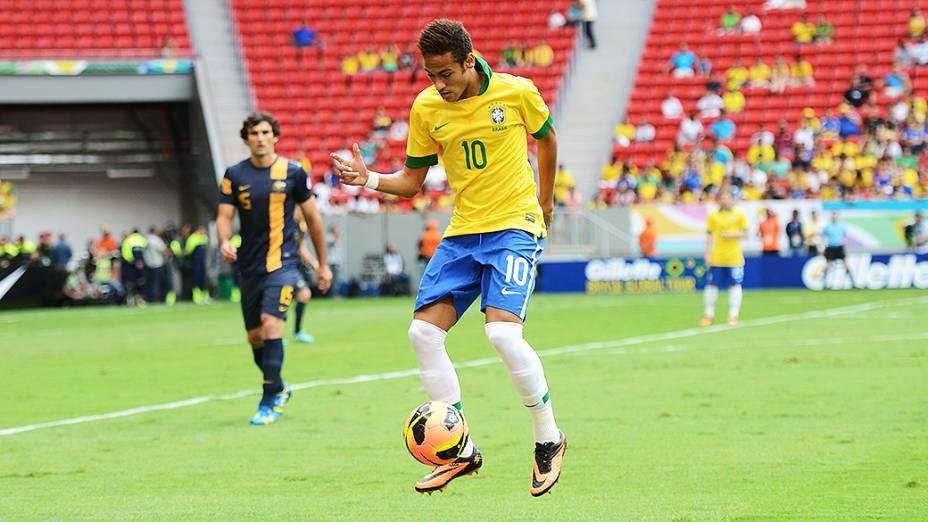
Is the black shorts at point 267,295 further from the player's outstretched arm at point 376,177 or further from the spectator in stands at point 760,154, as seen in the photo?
the spectator in stands at point 760,154

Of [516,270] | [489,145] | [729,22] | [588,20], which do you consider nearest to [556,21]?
[588,20]

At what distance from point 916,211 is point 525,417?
78.2ft

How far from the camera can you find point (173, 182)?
40.0 meters

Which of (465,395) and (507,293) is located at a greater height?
(507,293)

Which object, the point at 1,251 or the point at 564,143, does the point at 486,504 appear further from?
the point at 564,143

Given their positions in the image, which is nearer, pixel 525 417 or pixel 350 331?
pixel 525 417

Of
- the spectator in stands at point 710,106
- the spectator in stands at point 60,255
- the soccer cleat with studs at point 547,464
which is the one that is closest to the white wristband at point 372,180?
the soccer cleat with studs at point 547,464

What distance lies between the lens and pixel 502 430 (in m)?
9.76

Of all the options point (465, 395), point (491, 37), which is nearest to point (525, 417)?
point (465, 395)

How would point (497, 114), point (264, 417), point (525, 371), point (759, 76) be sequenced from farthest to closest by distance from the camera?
point (759, 76)
point (264, 417)
point (497, 114)
point (525, 371)

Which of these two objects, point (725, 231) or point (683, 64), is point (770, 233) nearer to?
point (683, 64)

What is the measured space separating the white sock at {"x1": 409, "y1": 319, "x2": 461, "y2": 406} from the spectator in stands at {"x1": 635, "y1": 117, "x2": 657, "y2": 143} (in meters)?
29.9

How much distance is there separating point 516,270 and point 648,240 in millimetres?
26008

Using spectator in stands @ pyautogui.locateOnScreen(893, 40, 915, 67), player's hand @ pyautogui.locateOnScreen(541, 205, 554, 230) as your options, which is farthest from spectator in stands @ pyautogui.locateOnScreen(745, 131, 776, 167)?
player's hand @ pyautogui.locateOnScreen(541, 205, 554, 230)
